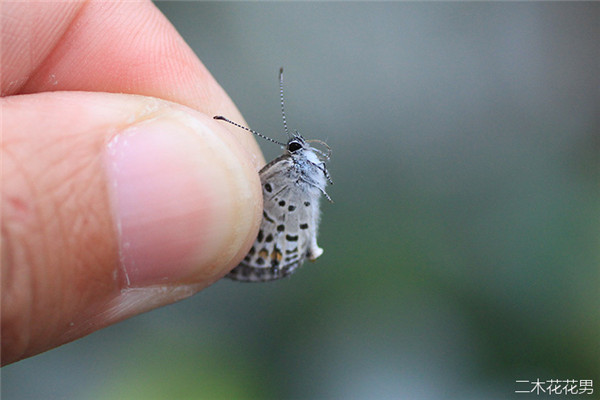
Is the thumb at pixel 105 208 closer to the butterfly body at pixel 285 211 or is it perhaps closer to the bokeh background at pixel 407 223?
the butterfly body at pixel 285 211

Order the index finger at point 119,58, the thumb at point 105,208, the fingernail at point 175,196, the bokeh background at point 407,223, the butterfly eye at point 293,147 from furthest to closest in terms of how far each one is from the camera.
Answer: the bokeh background at point 407,223
the index finger at point 119,58
the butterfly eye at point 293,147
the fingernail at point 175,196
the thumb at point 105,208

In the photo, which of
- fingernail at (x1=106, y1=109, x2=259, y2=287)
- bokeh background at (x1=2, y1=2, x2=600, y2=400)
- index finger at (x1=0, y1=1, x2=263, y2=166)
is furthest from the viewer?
bokeh background at (x1=2, y1=2, x2=600, y2=400)

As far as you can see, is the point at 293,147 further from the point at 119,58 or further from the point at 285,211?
the point at 119,58

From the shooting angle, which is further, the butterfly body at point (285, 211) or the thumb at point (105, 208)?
the butterfly body at point (285, 211)

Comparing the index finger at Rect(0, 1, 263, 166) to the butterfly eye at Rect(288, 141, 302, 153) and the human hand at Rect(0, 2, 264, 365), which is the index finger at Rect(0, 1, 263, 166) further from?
the butterfly eye at Rect(288, 141, 302, 153)

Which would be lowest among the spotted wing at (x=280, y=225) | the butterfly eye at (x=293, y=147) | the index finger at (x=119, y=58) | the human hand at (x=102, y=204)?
the human hand at (x=102, y=204)

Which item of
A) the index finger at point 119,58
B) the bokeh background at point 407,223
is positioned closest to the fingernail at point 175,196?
the index finger at point 119,58

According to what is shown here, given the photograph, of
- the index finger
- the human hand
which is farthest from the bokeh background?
the human hand
